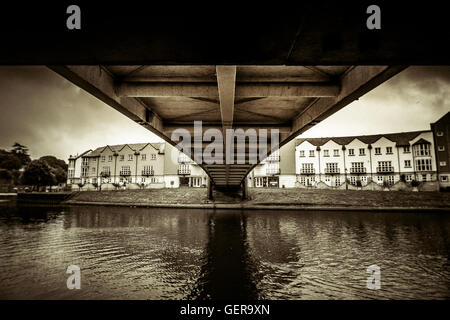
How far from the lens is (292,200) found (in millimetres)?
32188

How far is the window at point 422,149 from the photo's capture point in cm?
4656

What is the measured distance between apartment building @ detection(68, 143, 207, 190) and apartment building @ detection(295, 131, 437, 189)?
22.6m

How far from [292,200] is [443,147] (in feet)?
114

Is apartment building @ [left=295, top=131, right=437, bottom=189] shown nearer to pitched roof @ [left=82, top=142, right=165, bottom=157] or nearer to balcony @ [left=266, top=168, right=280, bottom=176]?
balcony @ [left=266, top=168, right=280, bottom=176]

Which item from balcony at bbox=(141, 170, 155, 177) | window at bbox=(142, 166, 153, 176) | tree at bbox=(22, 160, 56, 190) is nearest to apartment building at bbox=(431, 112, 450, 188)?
balcony at bbox=(141, 170, 155, 177)

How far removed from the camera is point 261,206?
30.1 m

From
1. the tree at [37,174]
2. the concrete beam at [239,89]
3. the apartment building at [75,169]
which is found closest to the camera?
the concrete beam at [239,89]

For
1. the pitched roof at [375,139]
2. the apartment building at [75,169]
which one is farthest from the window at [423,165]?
the apartment building at [75,169]

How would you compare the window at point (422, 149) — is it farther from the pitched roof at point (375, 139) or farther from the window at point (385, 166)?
A: the window at point (385, 166)

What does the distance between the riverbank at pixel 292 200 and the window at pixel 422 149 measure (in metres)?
18.5
